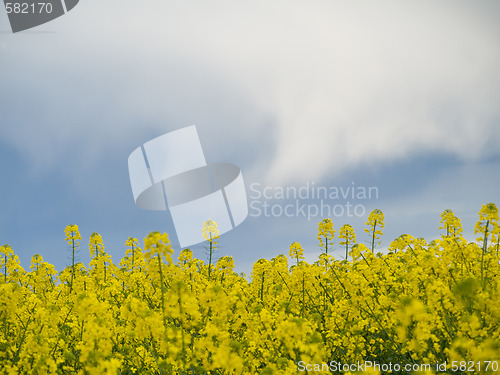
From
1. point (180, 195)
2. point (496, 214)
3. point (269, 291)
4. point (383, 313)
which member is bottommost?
point (383, 313)

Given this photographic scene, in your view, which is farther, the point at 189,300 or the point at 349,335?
the point at 349,335

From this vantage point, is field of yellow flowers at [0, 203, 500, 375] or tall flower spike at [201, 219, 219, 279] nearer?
field of yellow flowers at [0, 203, 500, 375]

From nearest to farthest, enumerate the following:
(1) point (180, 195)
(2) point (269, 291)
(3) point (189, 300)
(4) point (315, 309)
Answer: (3) point (189, 300) → (4) point (315, 309) → (2) point (269, 291) → (1) point (180, 195)

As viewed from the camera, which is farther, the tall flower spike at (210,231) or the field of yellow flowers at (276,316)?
the tall flower spike at (210,231)

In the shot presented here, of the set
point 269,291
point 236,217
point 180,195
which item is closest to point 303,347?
point 269,291

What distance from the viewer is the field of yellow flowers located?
12.7 feet

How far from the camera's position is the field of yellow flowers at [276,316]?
3881 mm

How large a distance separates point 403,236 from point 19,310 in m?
6.30

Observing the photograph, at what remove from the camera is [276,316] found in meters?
5.14

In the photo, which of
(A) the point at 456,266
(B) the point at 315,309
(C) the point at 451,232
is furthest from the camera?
(C) the point at 451,232

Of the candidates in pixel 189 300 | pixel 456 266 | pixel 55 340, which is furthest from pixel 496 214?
pixel 55 340

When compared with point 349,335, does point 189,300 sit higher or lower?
higher

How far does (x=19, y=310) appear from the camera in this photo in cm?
646

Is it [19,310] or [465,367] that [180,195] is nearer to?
[19,310]
